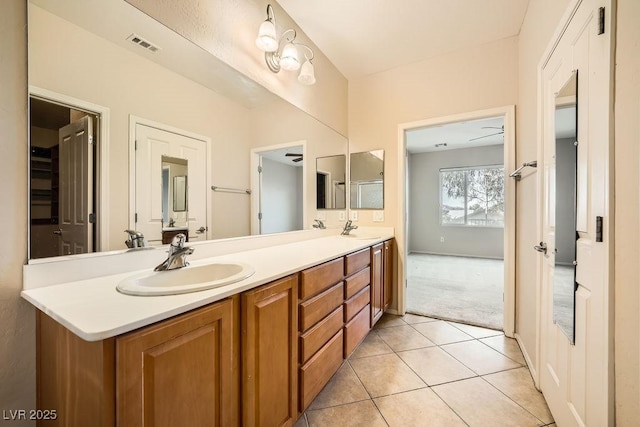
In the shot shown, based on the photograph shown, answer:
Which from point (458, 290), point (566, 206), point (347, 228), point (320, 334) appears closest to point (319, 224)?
point (347, 228)

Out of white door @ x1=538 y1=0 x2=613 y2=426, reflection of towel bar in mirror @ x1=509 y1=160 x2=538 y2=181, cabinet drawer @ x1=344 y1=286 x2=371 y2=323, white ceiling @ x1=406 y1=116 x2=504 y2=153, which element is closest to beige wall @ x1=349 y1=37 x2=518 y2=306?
reflection of towel bar in mirror @ x1=509 y1=160 x2=538 y2=181

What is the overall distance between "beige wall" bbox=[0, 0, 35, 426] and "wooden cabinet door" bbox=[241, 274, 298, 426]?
2.35 ft

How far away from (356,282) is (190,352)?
50.8 inches

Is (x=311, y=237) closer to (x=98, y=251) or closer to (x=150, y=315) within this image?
(x=98, y=251)

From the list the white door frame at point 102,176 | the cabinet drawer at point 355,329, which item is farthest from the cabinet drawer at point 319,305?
the white door frame at point 102,176

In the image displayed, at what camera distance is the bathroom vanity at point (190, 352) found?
0.64 metres

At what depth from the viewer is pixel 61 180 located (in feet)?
3.08

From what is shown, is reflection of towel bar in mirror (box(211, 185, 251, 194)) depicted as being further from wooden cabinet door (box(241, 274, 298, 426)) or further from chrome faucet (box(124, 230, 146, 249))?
wooden cabinet door (box(241, 274, 298, 426))

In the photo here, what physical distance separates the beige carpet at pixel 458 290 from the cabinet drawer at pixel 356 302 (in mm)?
1038

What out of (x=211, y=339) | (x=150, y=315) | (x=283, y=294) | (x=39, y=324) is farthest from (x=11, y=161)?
(x=283, y=294)

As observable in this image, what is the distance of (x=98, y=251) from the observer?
1.06 meters

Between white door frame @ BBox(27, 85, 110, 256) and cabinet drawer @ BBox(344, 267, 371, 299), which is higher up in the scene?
white door frame @ BBox(27, 85, 110, 256)

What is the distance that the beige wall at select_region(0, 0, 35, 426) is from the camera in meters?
0.83

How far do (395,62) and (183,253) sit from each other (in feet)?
8.78
